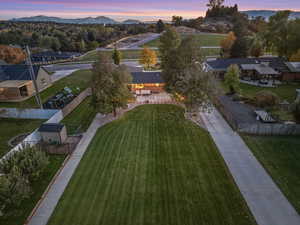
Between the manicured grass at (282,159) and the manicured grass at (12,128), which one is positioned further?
the manicured grass at (12,128)

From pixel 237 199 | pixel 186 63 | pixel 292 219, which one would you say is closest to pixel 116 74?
pixel 186 63

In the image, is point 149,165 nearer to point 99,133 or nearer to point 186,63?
point 99,133

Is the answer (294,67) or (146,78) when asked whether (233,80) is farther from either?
(294,67)

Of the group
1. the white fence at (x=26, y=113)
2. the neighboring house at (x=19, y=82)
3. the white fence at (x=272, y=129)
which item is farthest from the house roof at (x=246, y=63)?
the neighboring house at (x=19, y=82)

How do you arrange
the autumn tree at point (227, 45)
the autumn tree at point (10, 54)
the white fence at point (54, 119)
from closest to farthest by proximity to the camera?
the white fence at point (54, 119), the autumn tree at point (10, 54), the autumn tree at point (227, 45)

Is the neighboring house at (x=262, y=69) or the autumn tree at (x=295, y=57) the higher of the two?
the autumn tree at (x=295, y=57)

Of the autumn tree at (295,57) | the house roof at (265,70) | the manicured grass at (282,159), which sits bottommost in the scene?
the manicured grass at (282,159)

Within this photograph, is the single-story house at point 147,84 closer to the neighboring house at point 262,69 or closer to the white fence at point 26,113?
the neighboring house at point 262,69
